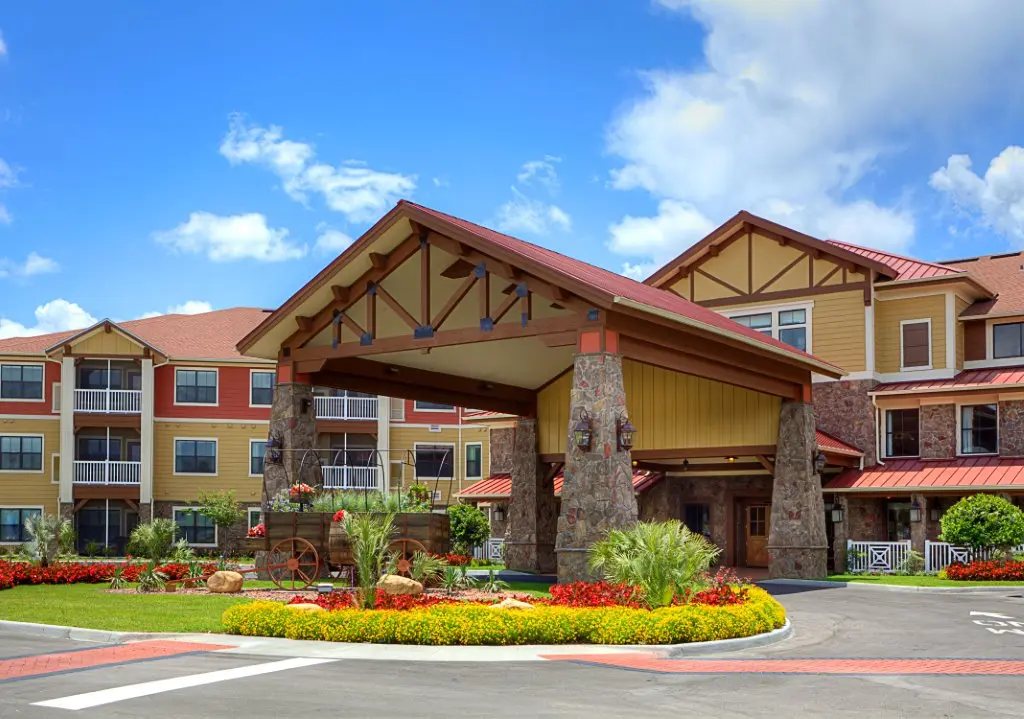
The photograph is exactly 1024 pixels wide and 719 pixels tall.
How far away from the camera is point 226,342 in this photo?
2078 inches

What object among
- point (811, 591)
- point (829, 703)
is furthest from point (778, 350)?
point (829, 703)

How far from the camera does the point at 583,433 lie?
20.1 m

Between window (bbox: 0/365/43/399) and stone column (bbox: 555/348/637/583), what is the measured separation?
37.3 metres

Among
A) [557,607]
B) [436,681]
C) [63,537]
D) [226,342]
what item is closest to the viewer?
[436,681]

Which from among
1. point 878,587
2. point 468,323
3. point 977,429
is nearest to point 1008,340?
point 977,429

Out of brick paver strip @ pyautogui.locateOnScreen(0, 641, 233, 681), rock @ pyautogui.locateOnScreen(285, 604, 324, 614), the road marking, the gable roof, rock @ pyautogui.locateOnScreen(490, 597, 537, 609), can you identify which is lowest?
brick paver strip @ pyautogui.locateOnScreen(0, 641, 233, 681)

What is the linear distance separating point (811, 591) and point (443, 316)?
34.8 feet

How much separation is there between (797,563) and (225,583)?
14.6 metres

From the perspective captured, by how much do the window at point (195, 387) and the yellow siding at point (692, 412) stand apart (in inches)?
1066

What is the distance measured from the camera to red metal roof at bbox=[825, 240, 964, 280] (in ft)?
114

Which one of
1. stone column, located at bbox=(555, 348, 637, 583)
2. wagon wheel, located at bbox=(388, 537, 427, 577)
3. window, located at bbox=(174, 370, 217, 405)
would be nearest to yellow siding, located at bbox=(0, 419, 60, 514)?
window, located at bbox=(174, 370, 217, 405)

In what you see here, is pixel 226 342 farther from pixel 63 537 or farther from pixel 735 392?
pixel 735 392

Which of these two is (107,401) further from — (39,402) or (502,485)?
(502,485)

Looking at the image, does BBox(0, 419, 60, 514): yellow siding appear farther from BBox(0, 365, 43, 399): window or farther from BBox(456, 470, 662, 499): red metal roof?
BBox(456, 470, 662, 499): red metal roof
